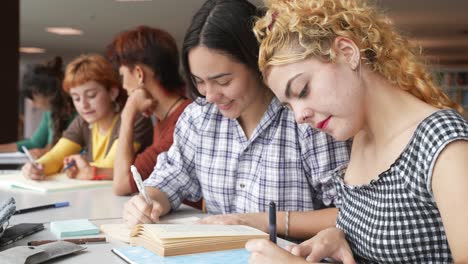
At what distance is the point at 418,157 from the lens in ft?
3.32

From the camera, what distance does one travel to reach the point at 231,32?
153 cm

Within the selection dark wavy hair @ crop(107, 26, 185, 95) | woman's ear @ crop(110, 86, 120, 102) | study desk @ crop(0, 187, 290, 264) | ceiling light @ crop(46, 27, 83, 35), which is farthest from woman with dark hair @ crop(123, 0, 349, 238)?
ceiling light @ crop(46, 27, 83, 35)

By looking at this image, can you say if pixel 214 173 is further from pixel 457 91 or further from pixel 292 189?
pixel 457 91

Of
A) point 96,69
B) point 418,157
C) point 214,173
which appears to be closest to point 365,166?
point 418,157

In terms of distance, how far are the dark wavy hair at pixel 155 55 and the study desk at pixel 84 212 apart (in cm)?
55

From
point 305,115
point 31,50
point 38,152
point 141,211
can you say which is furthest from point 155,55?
point 31,50

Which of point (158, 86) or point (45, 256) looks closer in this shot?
point (45, 256)

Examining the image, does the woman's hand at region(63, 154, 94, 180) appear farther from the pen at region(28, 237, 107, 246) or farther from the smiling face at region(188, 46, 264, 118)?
the pen at region(28, 237, 107, 246)

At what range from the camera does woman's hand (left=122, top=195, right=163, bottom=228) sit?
1430 millimetres

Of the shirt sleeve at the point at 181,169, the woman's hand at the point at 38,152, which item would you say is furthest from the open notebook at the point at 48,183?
the woman's hand at the point at 38,152

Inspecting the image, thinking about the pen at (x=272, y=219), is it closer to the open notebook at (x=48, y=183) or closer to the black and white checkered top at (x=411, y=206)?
the black and white checkered top at (x=411, y=206)

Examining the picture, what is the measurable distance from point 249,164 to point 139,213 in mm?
380

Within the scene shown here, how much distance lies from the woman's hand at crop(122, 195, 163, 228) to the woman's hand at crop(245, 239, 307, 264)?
0.49 meters

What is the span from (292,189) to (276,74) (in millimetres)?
509
